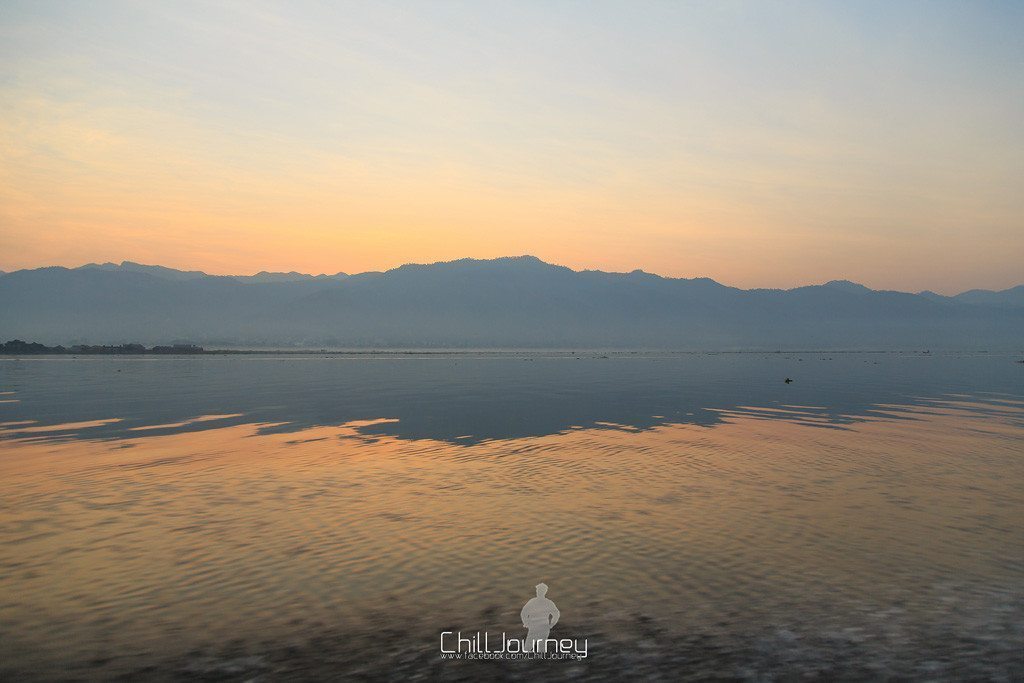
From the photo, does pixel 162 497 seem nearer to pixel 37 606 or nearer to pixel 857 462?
pixel 37 606

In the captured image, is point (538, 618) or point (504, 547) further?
point (504, 547)

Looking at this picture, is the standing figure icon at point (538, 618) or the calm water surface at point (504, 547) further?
the standing figure icon at point (538, 618)

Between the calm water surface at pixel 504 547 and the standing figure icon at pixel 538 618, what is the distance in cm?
30

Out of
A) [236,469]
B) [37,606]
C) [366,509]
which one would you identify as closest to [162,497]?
[236,469]

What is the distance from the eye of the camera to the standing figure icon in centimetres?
1140

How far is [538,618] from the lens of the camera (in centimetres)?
1213

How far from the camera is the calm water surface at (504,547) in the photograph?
1114 centimetres

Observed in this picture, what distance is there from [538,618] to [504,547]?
447cm

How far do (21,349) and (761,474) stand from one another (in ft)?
686

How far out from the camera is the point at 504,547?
16.5m

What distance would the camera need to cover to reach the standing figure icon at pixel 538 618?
11401 millimetres

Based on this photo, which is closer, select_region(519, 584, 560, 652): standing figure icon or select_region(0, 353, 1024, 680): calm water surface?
select_region(0, 353, 1024, 680): calm water surface

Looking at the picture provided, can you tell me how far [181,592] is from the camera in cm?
1350

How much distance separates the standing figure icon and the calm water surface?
0.98 feet
